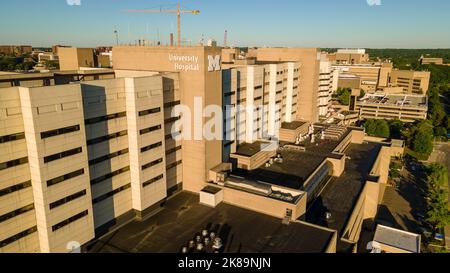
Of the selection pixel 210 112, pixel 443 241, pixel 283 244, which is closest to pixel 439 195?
pixel 443 241

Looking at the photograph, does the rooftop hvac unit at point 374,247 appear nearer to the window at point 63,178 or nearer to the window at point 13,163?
the window at point 63,178

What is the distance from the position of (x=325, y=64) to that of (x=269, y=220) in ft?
355

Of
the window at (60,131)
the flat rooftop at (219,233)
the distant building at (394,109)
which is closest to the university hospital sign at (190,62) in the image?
the window at (60,131)

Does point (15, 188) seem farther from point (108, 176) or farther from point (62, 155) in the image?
point (108, 176)

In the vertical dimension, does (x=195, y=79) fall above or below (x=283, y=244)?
above

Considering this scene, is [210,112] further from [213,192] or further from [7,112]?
[7,112]

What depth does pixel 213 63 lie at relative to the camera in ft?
208

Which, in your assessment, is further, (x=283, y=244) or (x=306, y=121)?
(x=306, y=121)

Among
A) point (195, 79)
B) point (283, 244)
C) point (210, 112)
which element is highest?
point (195, 79)

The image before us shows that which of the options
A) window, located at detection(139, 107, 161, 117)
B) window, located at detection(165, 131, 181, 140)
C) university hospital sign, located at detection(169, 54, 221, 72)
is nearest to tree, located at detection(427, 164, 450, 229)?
university hospital sign, located at detection(169, 54, 221, 72)

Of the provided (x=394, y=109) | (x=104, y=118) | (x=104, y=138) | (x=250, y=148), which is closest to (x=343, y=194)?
(x=250, y=148)

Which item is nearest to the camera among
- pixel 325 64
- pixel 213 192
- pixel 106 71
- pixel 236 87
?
pixel 213 192

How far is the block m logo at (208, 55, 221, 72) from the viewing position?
6240 centimetres
